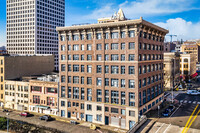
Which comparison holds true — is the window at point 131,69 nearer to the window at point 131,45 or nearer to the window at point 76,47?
the window at point 131,45

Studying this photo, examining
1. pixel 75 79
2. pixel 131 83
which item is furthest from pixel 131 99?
pixel 75 79

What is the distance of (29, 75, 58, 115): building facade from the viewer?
65506 millimetres

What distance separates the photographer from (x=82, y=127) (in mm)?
54438

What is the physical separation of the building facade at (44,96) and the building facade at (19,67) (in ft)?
42.1

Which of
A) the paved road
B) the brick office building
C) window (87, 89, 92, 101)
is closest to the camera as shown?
the brick office building

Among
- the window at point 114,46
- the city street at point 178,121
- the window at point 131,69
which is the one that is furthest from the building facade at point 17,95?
the city street at point 178,121

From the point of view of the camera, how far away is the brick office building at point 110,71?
51750 mm

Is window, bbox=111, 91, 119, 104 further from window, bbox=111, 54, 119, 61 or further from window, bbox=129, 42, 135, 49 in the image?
window, bbox=129, 42, 135, 49

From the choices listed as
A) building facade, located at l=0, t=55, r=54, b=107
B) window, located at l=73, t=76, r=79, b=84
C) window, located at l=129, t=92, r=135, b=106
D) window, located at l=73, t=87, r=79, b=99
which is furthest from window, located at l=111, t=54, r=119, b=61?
building facade, located at l=0, t=55, r=54, b=107

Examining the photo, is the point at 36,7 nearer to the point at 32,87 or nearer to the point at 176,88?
the point at 32,87

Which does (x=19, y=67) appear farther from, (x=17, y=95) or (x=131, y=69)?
(x=131, y=69)

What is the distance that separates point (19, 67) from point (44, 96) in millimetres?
21146

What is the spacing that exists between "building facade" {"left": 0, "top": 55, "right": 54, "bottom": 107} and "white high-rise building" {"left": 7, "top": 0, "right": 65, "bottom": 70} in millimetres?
48737

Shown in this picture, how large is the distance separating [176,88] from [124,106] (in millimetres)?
59841
